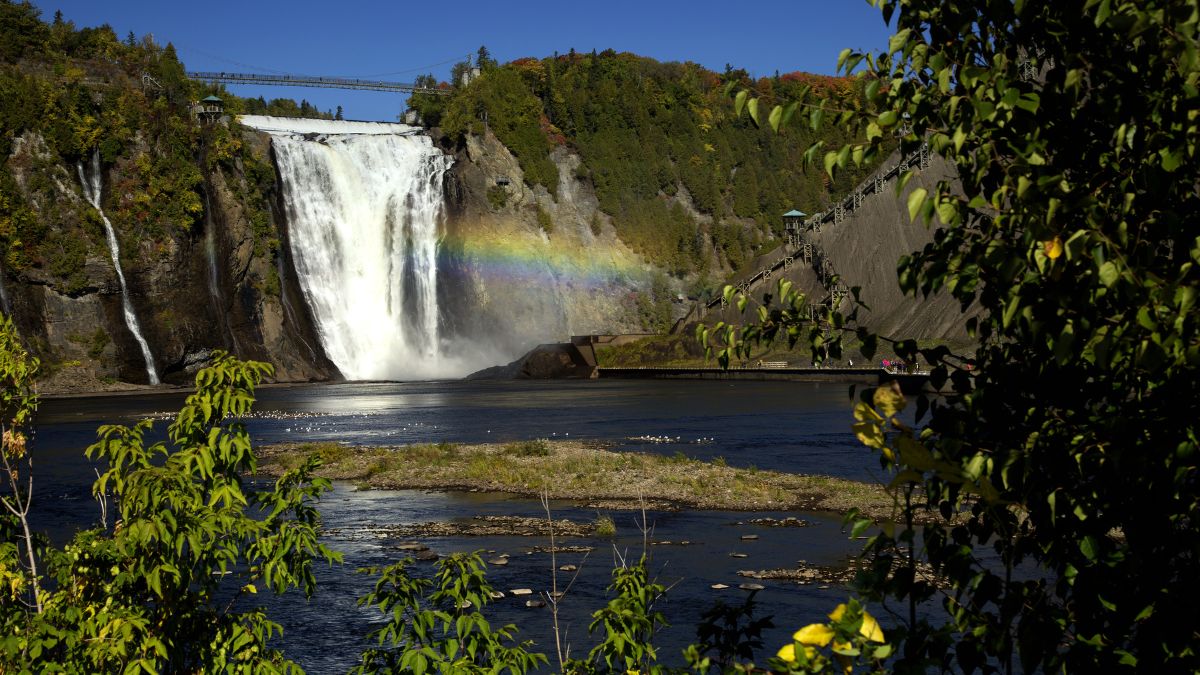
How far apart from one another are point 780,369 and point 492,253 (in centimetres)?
4015

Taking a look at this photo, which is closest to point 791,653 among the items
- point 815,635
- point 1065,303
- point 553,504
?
point 815,635

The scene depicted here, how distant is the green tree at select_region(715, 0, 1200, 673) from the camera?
13.0 feet

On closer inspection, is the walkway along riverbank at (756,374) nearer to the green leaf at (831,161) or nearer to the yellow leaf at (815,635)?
the green leaf at (831,161)

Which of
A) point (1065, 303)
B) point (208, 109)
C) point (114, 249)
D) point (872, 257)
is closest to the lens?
point (1065, 303)

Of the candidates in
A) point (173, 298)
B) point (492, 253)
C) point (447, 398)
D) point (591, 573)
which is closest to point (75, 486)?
point (591, 573)

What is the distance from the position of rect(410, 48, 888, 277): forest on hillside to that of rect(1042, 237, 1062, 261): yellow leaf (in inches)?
4722

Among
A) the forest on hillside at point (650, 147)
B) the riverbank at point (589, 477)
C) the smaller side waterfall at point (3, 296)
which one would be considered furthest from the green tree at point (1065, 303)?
the forest on hillside at point (650, 147)

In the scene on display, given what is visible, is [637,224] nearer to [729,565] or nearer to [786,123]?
[729,565]

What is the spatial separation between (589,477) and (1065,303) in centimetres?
2752

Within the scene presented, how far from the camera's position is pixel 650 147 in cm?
14675

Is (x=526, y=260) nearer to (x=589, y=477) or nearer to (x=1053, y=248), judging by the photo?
→ (x=589, y=477)

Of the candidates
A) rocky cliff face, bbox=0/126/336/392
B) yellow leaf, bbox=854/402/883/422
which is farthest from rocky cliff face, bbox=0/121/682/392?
yellow leaf, bbox=854/402/883/422

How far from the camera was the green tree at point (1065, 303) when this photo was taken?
13.0ft

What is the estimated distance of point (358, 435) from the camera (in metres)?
47.3
